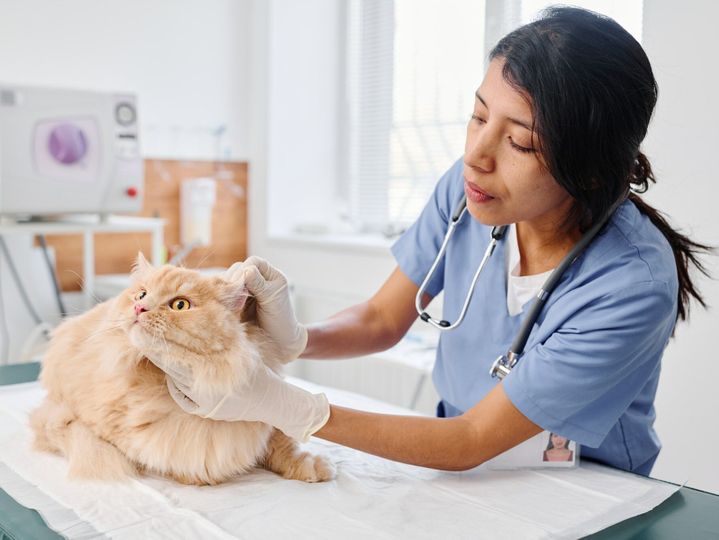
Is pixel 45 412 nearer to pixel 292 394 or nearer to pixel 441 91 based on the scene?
pixel 292 394

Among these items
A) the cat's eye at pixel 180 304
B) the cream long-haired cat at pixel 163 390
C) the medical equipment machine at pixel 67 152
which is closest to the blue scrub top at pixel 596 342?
the cream long-haired cat at pixel 163 390

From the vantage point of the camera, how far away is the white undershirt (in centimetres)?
124

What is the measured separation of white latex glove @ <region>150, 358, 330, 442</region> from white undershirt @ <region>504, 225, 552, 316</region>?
40 cm


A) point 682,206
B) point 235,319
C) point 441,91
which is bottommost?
point 235,319

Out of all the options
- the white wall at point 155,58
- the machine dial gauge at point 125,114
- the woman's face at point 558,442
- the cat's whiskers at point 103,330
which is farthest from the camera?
the white wall at point 155,58

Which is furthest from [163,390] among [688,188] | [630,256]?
[688,188]

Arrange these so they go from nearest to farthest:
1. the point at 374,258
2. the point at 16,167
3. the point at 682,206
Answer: the point at 682,206, the point at 16,167, the point at 374,258

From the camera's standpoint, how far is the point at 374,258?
9.75 feet

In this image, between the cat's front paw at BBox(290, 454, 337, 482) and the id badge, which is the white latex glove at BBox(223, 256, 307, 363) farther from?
the id badge

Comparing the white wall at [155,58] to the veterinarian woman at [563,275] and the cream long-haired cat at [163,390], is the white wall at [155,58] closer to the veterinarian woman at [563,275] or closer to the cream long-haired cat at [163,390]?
the cream long-haired cat at [163,390]

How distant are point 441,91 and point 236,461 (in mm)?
2438

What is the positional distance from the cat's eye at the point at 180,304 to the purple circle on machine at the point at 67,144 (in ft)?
5.37

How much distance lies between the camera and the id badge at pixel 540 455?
3.82 feet

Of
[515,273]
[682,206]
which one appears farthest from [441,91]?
[515,273]
